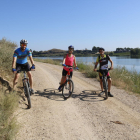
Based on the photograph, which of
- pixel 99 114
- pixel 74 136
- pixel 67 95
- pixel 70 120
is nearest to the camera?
pixel 74 136

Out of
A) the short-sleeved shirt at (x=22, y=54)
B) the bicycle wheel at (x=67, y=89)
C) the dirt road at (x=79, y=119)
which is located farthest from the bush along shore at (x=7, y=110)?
the bicycle wheel at (x=67, y=89)

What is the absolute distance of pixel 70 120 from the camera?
12.9 ft

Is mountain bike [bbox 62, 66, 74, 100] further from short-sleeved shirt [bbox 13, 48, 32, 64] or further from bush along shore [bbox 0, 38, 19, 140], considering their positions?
bush along shore [bbox 0, 38, 19, 140]

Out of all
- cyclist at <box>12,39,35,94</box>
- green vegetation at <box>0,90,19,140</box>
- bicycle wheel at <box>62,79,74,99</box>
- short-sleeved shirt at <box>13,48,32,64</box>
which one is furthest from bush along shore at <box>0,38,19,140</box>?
bicycle wheel at <box>62,79,74,99</box>

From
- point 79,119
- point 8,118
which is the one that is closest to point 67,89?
point 79,119

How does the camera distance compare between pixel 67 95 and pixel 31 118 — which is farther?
pixel 67 95

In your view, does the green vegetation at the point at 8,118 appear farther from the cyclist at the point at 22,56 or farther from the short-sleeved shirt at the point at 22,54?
the short-sleeved shirt at the point at 22,54

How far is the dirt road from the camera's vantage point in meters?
3.22

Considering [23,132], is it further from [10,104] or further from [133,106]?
[133,106]

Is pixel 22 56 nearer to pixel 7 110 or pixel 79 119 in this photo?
pixel 7 110

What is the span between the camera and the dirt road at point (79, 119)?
3221 mm

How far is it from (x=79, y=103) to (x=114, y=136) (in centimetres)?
222

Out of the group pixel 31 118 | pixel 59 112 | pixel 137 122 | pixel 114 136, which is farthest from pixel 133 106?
pixel 31 118

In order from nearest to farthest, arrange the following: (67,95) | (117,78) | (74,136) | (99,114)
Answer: (74,136) → (99,114) → (67,95) → (117,78)
